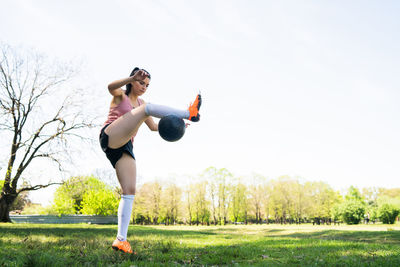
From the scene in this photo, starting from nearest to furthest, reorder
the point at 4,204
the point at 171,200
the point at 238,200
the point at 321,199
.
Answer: the point at 4,204
the point at 171,200
the point at 238,200
the point at 321,199

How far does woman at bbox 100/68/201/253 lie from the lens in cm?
334

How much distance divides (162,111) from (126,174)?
3.79ft

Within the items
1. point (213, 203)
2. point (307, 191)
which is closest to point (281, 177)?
point (307, 191)

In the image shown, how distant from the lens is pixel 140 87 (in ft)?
Result: 13.8

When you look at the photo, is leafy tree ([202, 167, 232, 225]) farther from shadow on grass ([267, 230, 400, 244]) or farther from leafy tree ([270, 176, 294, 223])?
shadow on grass ([267, 230, 400, 244])

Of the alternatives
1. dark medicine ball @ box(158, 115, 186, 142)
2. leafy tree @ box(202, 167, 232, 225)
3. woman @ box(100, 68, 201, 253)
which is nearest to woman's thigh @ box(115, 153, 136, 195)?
woman @ box(100, 68, 201, 253)

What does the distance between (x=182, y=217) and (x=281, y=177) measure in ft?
74.7

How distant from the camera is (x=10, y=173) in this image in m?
15.6

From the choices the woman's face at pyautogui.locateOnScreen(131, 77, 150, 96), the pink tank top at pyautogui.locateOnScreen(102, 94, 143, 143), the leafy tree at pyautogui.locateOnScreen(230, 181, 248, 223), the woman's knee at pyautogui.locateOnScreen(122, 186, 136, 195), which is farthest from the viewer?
the leafy tree at pyautogui.locateOnScreen(230, 181, 248, 223)

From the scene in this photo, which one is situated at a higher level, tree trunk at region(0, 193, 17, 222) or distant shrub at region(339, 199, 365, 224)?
tree trunk at region(0, 193, 17, 222)

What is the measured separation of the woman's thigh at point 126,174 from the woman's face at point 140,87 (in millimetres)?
1071

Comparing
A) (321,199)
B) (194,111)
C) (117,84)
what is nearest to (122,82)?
(117,84)

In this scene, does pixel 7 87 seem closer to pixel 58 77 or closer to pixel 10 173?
pixel 58 77

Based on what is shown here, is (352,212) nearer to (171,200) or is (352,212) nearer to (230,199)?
(230,199)
